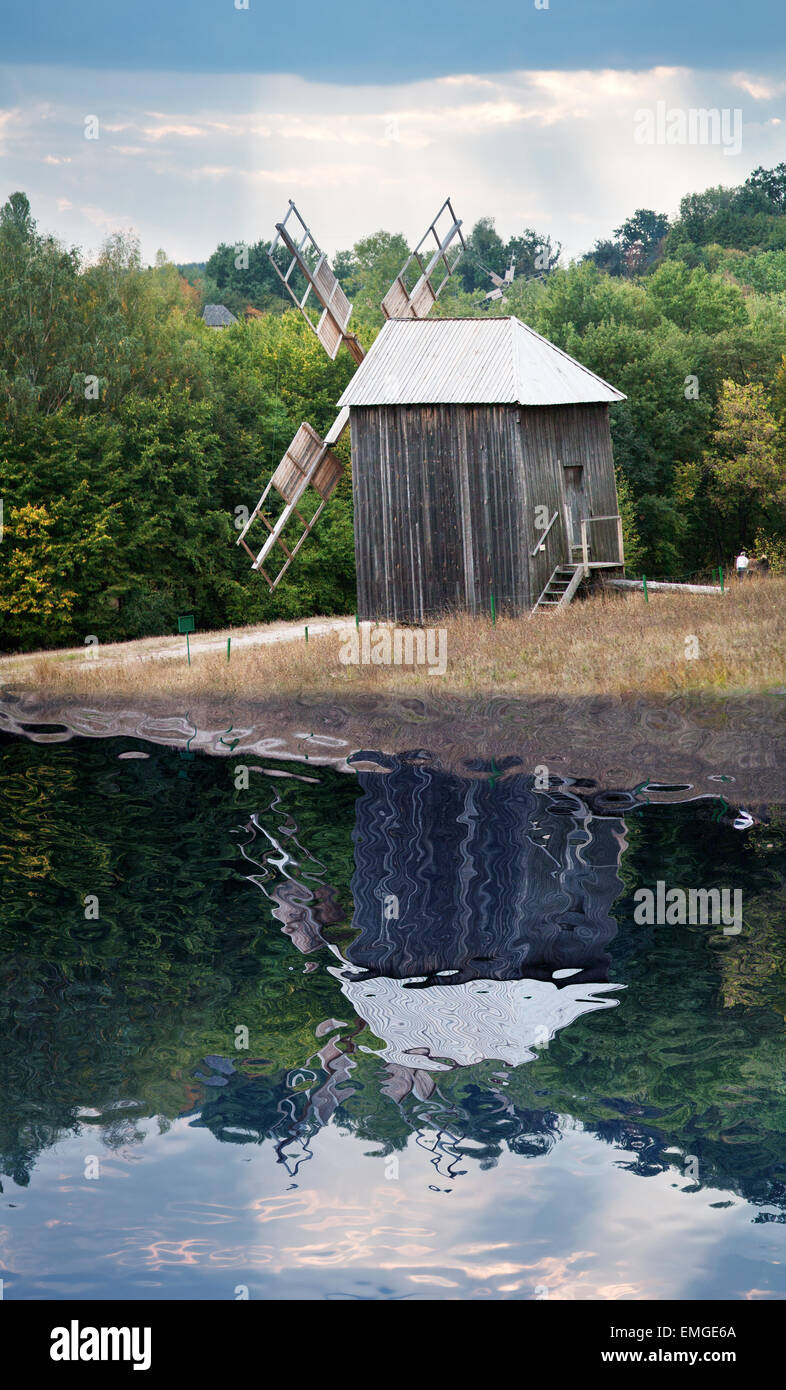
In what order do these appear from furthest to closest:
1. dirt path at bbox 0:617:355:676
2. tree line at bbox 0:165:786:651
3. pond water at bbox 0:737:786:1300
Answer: tree line at bbox 0:165:786:651 → dirt path at bbox 0:617:355:676 → pond water at bbox 0:737:786:1300

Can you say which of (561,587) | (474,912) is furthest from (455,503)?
(474,912)

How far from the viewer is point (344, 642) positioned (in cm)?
2559

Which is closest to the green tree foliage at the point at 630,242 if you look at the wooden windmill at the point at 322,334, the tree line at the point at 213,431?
the tree line at the point at 213,431

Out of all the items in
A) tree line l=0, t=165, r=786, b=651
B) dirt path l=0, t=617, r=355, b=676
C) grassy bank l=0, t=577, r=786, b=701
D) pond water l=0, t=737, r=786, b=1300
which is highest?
tree line l=0, t=165, r=786, b=651

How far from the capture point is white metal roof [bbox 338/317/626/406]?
26.9 metres

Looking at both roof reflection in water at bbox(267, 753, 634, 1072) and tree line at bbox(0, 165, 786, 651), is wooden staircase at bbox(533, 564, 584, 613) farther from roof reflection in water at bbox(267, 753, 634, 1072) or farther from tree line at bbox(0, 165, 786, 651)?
roof reflection in water at bbox(267, 753, 634, 1072)

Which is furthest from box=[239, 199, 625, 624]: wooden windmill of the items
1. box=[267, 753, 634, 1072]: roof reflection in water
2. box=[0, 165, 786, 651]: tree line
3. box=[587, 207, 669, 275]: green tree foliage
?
box=[587, 207, 669, 275]: green tree foliage

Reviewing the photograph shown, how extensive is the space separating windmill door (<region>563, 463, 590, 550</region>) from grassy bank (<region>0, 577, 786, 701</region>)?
Result: 1.48 meters

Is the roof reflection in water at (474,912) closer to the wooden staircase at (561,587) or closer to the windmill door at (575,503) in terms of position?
the wooden staircase at (561,587)

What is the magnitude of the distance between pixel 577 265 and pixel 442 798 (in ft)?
120

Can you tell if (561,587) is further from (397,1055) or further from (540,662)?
(397,1055)

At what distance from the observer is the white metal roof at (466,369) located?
2691 cm

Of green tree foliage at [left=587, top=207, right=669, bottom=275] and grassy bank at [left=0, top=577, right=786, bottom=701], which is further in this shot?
green tree foliage at [left=587, top=207, right=669, bottom=275]

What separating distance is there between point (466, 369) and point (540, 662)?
877cm
